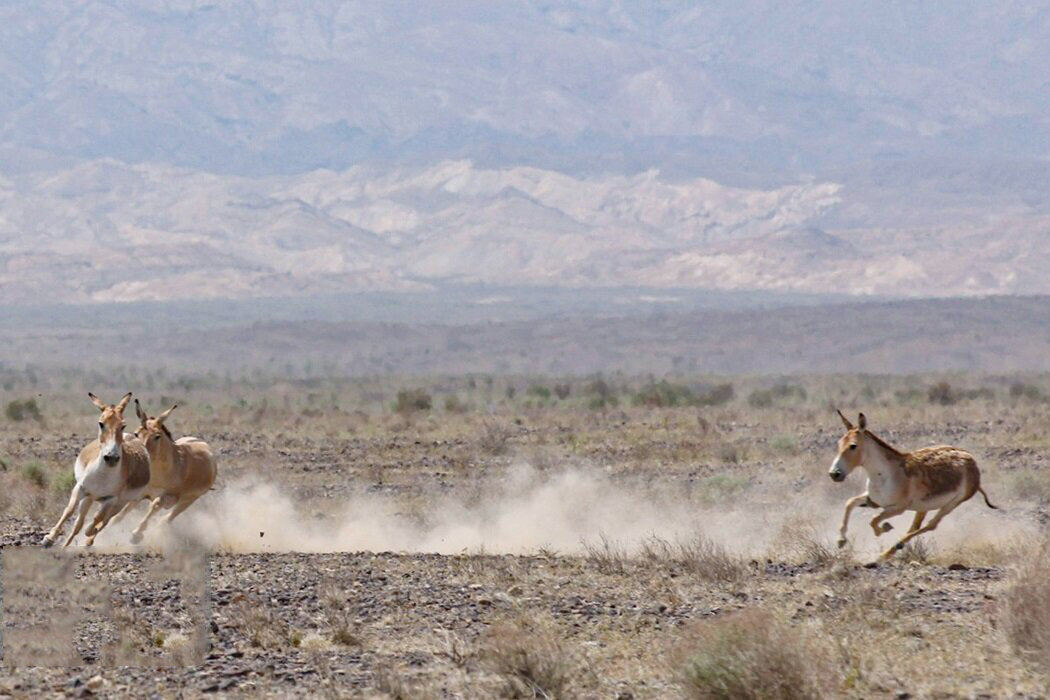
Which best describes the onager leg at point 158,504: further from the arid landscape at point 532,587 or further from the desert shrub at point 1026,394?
the desert shrub at point 1026,394

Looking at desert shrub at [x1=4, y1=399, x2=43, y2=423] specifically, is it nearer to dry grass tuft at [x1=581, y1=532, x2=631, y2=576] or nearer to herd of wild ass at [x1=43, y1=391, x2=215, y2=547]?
herd of wild ass at [x1=43, y1=391, x2=215, y2=547]

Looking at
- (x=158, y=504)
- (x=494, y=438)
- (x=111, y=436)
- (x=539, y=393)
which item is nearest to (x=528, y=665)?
(x=111, y=436)

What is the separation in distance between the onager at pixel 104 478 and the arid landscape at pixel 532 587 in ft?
1.43

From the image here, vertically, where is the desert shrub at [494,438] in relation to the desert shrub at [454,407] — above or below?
A: above

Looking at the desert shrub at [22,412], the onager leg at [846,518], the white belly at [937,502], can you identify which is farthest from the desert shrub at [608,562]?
the desert shrub at [22,412]

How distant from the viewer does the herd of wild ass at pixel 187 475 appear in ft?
57.3

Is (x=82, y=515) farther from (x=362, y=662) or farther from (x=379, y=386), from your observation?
(x=379, y=386)

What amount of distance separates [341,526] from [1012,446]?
51.6 ft

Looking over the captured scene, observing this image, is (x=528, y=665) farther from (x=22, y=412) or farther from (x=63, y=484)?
(x=22, y=412)

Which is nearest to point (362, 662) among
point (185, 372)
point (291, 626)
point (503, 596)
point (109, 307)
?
point (291, 626)

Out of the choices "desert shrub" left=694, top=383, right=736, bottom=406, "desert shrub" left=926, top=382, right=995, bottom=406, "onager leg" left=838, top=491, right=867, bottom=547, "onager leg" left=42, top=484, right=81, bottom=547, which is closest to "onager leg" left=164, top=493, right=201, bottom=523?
"onager leg" left=42, top=484, right=81, bottom=547

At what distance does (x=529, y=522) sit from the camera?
2394 cm

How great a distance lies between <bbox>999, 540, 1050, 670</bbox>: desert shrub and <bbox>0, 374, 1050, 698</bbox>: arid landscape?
0.06 ft

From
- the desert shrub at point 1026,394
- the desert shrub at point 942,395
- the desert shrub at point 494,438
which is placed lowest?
the desert shrub at point 1026,394
